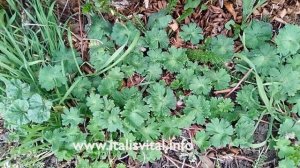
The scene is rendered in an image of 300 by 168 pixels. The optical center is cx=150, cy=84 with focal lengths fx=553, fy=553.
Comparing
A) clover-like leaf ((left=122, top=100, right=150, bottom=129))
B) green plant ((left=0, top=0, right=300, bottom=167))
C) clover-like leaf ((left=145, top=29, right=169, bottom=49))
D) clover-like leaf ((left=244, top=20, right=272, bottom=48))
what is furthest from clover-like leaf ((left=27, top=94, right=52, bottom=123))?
clover-like leaf ((left=244, top=20, right=272, bottom=48))

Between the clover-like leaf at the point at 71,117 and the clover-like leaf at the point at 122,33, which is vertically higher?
the clover-like leaf at the point at 122,33

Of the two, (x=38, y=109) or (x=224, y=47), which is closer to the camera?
(x=38, y=109)

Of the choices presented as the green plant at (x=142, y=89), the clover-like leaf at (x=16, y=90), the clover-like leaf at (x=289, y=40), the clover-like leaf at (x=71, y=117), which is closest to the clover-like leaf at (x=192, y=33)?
the green plant at (x=142, y=89)

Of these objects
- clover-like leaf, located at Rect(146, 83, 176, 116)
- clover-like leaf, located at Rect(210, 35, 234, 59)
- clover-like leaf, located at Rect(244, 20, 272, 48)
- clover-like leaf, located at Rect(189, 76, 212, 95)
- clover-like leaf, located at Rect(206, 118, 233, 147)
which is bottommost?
clover-like leaf, located at Rect(206, 118, 233, 147)

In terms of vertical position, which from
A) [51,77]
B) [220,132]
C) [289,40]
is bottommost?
[220,132]

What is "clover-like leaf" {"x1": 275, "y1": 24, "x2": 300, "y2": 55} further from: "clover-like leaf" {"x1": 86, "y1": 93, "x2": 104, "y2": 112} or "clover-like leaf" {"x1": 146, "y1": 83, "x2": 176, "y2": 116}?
"clover-like leaf" {"x1": 86, "y1": 93, "x2": 104, "y2": 112}

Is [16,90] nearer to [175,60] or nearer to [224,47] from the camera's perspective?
[175,60]

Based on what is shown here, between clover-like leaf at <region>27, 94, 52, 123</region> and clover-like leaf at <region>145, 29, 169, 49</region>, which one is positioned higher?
clover-like leaf at <region>145, 29, 169, 49</region>

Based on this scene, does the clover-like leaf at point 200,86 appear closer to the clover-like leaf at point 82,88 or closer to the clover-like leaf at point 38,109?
the clover-like leaf at point 82,88

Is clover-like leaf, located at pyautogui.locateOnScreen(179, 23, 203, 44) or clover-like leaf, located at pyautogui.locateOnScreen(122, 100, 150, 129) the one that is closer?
clover-like leaf, located at pyautogui.locateOnScreen(122, 100, 150, 129)

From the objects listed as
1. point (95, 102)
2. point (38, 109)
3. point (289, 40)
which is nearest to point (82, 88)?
point (95, 102)

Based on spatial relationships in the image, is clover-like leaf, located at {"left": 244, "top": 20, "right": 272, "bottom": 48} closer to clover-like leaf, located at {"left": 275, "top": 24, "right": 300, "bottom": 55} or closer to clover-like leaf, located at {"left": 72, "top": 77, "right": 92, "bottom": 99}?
clover-like leaf, located at {"left": 275, "top": 24, "right": 300, "bottom": 55}
